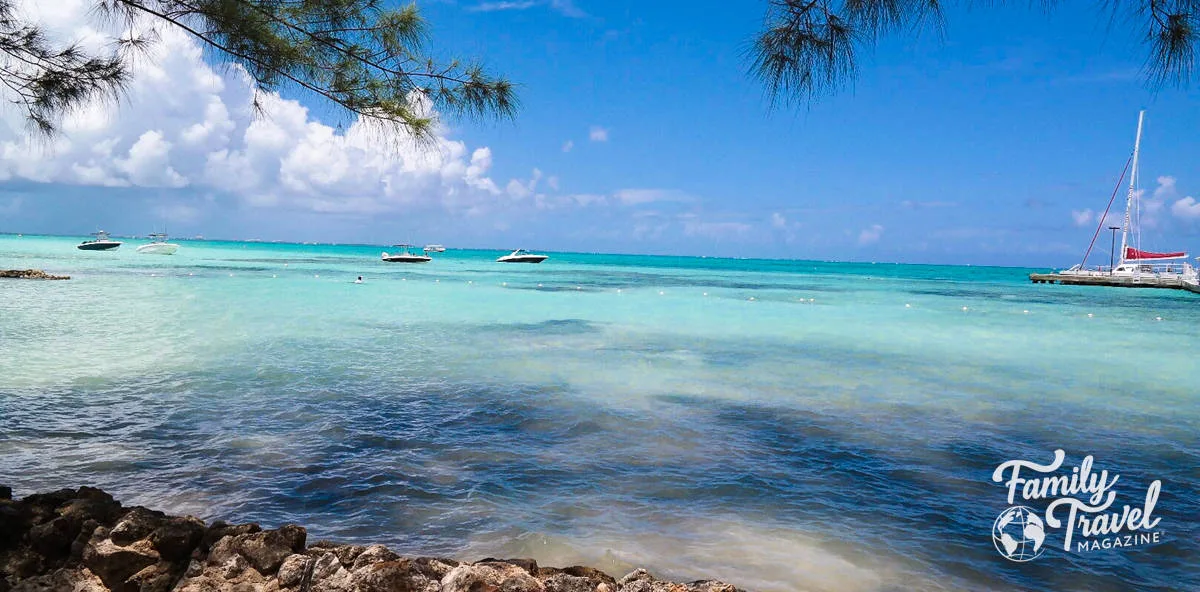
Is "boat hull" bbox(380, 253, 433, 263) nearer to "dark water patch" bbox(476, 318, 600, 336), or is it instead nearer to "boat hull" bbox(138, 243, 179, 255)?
"boat hull" bbox(138, 243, 179, 255)

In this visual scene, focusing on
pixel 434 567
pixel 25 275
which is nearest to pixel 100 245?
pixel 25 275

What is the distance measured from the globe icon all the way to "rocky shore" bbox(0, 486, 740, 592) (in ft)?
7.89

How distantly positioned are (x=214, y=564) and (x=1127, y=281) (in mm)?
63007

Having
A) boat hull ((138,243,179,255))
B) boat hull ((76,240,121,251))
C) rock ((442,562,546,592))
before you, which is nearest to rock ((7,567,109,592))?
rock ((442,562,546,592))

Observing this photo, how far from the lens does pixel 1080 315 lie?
2797cm

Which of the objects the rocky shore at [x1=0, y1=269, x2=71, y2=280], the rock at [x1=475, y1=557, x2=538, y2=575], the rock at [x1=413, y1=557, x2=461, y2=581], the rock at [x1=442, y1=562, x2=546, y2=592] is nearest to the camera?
the rock at [x1=442, y1=562, x2=546, y2=592]

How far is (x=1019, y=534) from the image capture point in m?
4.92

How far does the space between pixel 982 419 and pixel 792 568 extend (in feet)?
18.0

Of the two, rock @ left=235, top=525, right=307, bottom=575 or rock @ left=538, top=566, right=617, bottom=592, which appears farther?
rock @ left=235, top=525, right=307, bottom=575

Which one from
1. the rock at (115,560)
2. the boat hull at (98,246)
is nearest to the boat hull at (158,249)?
the boat hull at (98,246)

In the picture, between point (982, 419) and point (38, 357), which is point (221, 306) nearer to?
point (38, 357)

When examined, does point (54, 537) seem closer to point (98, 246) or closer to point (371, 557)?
point (371, 557)

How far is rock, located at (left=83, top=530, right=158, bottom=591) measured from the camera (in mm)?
3555

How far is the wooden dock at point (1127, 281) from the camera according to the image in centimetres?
4800
